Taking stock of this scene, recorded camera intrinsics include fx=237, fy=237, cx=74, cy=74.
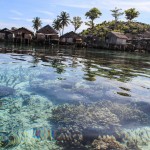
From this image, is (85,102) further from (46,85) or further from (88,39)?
(88,39)

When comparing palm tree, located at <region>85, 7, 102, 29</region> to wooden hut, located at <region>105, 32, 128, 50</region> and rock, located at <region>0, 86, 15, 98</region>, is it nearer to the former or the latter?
wooden hut, located at <region>105, 32, 128, 50</region>

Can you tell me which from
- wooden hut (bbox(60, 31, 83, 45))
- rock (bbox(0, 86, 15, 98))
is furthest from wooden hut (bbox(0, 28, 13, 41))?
rock (bbox(0, 86, 15, 98))

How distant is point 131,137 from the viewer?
275 inches

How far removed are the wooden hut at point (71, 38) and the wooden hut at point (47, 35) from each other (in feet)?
7.91

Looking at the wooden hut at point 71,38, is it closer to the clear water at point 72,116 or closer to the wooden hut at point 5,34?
the wooden hut at point 5,34

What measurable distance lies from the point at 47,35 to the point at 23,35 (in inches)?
317

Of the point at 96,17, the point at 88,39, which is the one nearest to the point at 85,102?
the point at 88,39

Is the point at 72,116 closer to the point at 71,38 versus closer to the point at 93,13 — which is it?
the point at 71,38

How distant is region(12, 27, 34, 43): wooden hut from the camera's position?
2922 inches

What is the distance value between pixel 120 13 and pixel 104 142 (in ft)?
311

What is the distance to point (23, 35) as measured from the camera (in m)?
78.1

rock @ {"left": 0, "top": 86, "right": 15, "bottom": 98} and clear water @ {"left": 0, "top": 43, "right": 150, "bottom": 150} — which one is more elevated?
rock @ {"left": 0, "top": 86, "right": 15, "bottom": 98}

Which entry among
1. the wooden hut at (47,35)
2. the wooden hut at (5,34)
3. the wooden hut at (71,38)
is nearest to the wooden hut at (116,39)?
the wooden hut at (71,38)

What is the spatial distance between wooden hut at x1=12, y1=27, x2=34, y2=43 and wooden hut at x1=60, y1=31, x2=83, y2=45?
33.9ft
